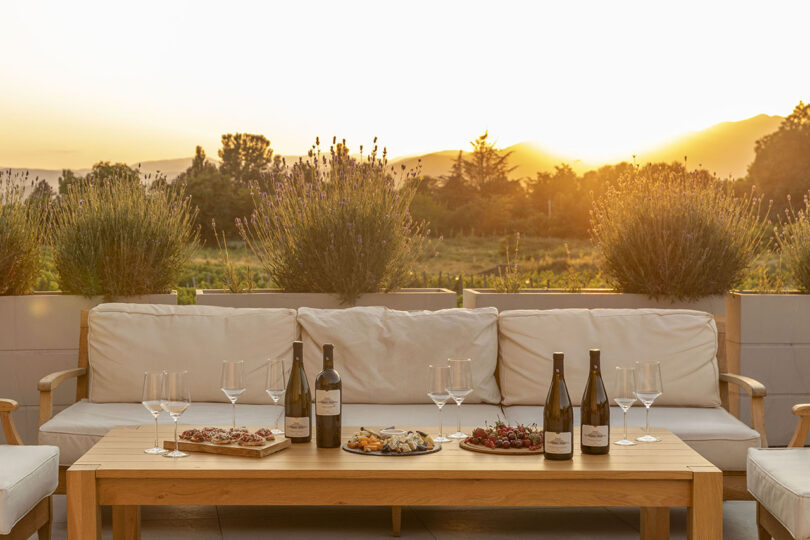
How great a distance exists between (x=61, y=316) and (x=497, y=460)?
9.31 feet

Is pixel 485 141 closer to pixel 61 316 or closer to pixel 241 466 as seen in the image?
pixel 61 316

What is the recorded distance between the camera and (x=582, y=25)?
31.8ft

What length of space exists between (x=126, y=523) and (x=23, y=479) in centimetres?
47

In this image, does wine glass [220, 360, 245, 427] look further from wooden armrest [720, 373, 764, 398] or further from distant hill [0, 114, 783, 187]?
distant hill [0, 114, 783, 187]

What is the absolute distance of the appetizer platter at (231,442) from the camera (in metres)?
2.60

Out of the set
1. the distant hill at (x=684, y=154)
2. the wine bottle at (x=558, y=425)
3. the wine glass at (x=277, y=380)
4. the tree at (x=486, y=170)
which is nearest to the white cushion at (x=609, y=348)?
the wine bottle at (x=558, y=425)

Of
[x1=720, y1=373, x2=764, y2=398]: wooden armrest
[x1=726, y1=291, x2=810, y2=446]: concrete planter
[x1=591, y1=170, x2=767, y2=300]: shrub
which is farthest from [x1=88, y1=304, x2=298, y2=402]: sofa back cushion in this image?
[x1=726, y1=291, x2=810, y2=446]: concrete planter

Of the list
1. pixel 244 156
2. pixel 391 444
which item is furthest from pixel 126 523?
pixel 244 156

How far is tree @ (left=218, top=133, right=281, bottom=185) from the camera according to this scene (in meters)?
18.7

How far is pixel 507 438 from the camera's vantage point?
2703mm

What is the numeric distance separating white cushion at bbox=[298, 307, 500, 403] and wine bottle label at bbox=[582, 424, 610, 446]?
4.13 feet

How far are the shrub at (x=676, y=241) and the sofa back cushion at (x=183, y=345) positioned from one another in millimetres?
2041

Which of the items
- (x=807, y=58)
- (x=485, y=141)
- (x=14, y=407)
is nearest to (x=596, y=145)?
(x=807, y=58)

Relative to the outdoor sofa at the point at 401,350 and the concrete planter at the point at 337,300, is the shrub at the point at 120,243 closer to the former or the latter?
the concrete planter at the point at 337,300
